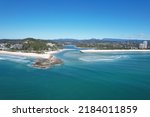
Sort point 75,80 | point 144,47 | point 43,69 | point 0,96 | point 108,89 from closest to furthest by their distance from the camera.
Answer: point 0,96 → point 108,89 → point 75,80 → point 43,69 → point 144,47

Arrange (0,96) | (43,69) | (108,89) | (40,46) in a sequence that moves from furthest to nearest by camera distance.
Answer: (40,46) → (43,69) → (108,89) → (0,96)

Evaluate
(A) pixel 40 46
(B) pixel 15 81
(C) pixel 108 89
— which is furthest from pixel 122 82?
(A) pixel 40 46

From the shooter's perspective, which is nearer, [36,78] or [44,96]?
[44,96]

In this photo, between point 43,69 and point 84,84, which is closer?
point 84,84

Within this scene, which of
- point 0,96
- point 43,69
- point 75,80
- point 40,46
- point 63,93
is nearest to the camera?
point 0,96

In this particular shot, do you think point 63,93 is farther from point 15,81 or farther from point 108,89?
point 15,81

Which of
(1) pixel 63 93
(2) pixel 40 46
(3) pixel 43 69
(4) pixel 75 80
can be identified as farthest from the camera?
(2) pixel 40 46

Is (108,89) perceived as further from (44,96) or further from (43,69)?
(43,69)

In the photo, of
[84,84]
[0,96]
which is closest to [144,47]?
[84,84]
